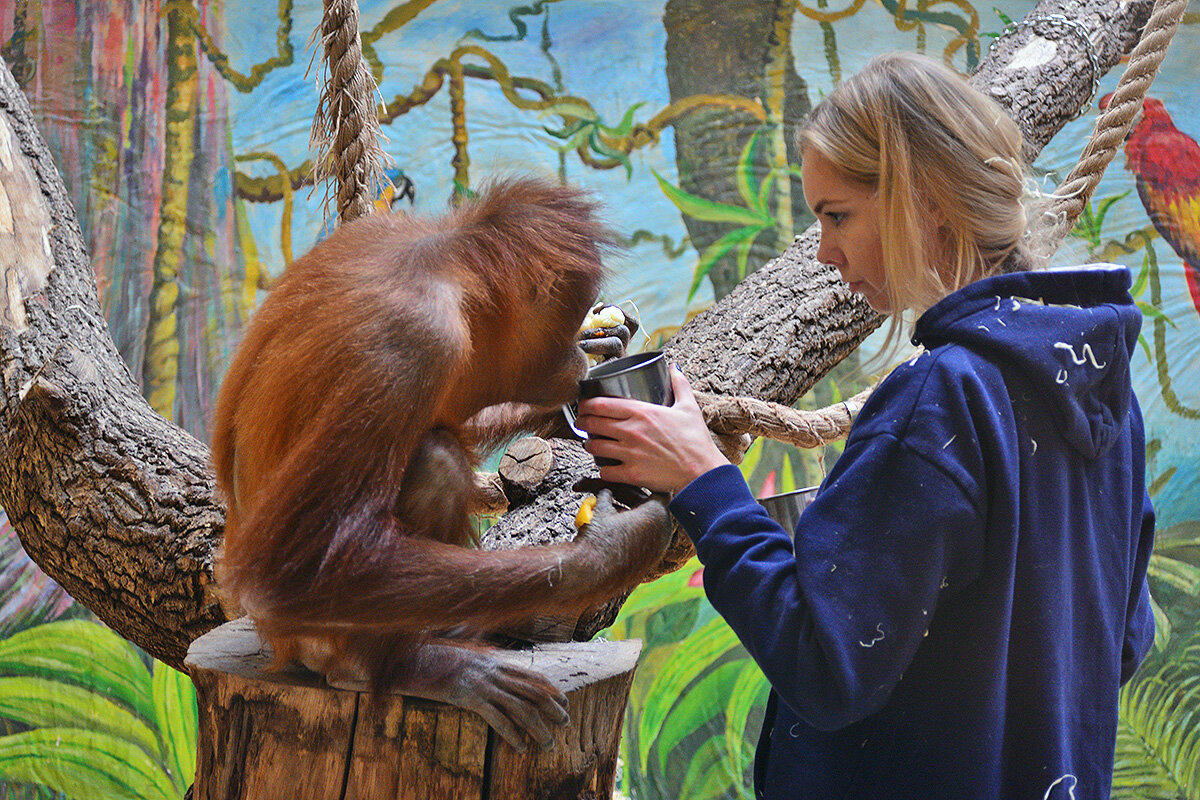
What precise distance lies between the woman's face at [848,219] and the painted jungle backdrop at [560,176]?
4245 millimetres

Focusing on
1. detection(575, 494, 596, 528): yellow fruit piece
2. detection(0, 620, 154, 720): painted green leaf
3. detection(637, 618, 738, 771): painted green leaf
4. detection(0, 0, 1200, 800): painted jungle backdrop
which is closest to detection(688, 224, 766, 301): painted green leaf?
detection(0, 0, 1200, 800): painted jungle backdrop

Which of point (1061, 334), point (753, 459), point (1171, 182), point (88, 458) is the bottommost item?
point (753, 459)

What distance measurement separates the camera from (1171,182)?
6840 mm

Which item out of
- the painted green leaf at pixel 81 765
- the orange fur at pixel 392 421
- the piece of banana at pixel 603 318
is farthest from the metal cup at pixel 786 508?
the painted green leaf at pixel 81 765

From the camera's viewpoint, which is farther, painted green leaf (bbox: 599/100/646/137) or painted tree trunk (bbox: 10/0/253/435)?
painted green leaf (bbox: 599/100/646/137)

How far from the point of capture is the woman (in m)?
1.12

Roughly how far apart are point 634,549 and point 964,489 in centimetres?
66

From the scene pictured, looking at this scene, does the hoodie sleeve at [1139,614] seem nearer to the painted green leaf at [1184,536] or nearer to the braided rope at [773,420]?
the braided rope at [773,420]

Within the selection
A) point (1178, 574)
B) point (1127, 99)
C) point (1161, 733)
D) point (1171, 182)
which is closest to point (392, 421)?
point (1127, 99)

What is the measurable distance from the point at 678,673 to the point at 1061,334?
16.8 feet

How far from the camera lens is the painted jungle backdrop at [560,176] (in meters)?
5.60

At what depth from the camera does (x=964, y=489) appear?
1112mm

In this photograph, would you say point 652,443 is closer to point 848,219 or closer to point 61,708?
point 848,219

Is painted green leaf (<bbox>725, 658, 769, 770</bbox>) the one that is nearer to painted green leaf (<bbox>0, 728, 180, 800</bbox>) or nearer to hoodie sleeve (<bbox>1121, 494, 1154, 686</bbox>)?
painted green leaf (<bbox>0, 728, 180, 800</bbox>)
